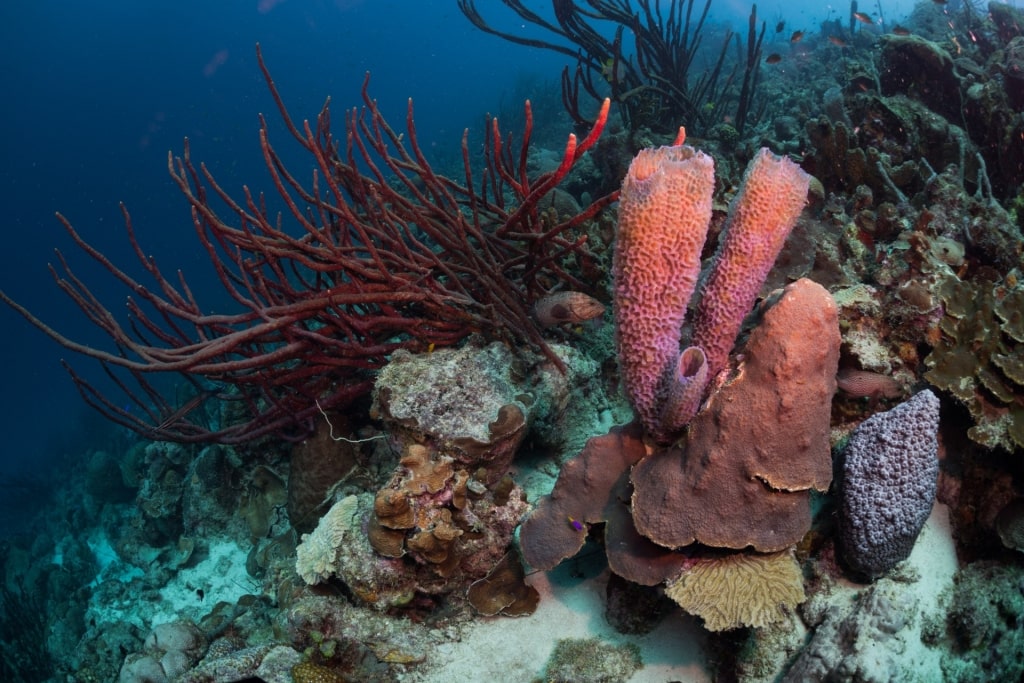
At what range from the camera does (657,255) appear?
1.64m

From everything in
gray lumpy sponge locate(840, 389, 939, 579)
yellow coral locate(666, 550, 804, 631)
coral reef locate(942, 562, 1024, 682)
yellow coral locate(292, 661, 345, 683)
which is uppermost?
gray lumpy sponge locate(840, 389, 939, 579)

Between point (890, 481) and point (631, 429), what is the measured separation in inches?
34.0

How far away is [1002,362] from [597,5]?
785 cm

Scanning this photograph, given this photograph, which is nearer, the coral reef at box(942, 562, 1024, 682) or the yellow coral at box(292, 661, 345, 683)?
the coral reef at box(942, 562, 1024, 682)

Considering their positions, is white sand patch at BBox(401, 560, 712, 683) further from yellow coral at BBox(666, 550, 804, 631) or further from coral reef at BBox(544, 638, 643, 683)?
yellow coral at BBox(666, 550, 804, 631)

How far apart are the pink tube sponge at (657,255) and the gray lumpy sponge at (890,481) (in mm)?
680

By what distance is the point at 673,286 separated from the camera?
1.70 m

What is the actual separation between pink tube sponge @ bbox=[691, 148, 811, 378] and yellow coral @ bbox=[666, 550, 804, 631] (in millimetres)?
644

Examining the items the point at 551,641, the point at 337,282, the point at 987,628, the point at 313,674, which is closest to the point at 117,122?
the point at 337,282

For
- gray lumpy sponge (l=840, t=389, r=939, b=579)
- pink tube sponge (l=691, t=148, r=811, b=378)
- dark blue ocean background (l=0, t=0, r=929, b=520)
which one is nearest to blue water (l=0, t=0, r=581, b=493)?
dark blue ocean background (l=0, t=0, r=929, b=520)

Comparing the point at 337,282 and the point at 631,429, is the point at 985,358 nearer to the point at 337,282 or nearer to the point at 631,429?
the point at 631,429

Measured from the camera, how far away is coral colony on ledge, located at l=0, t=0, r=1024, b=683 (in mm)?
1682

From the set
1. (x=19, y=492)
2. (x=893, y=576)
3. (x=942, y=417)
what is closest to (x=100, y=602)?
(x=893, y=576)

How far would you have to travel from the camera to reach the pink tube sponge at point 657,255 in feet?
5.24
